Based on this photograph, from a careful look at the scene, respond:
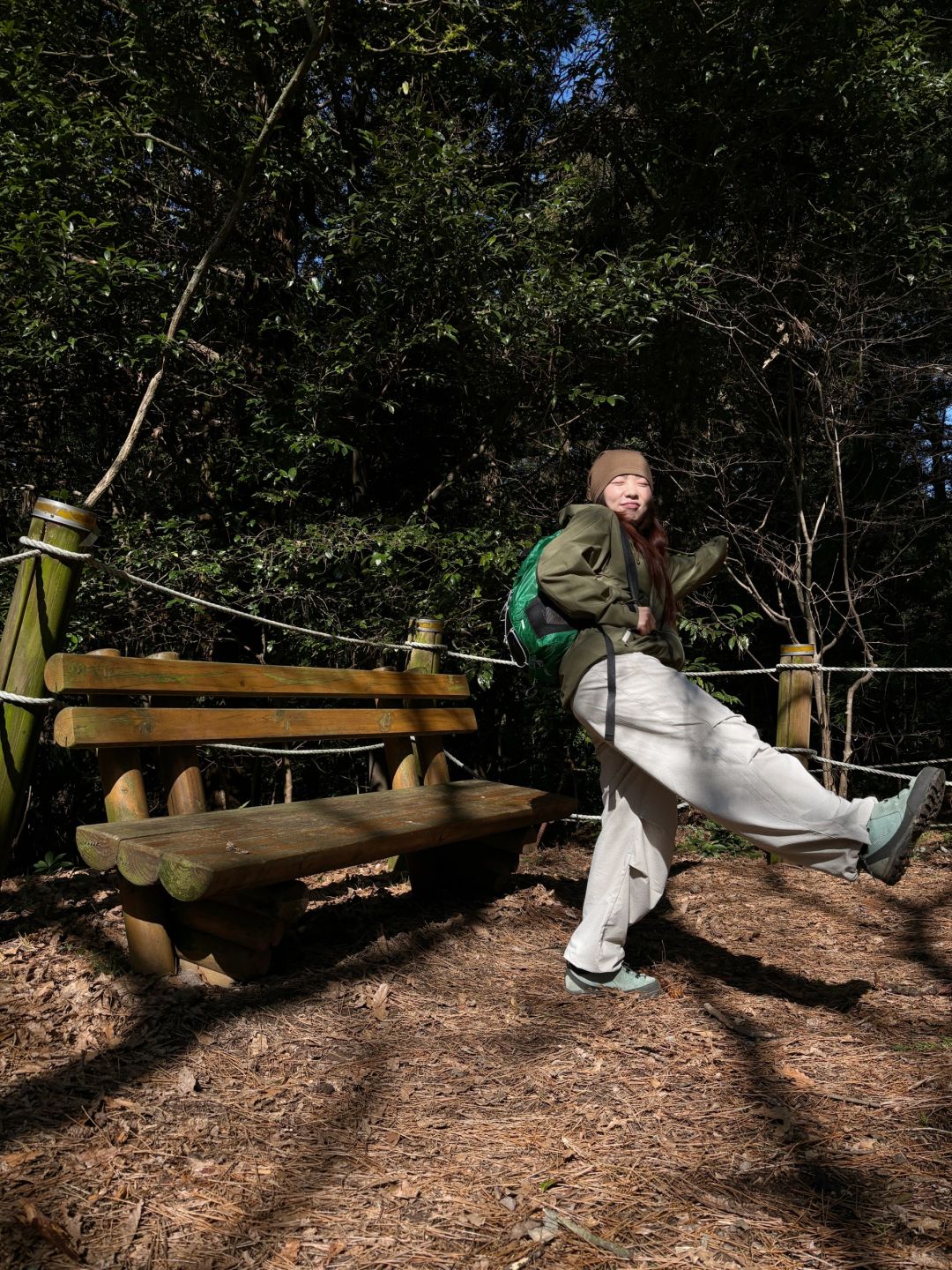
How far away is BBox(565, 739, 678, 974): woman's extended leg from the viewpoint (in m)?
2.97

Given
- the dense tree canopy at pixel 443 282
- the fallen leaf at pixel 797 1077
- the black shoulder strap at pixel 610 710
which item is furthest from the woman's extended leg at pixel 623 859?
the dense tree canopy at pixel 443 282

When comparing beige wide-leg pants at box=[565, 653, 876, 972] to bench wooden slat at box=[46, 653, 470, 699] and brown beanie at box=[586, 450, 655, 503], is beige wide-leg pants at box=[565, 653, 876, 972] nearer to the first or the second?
brown beanie at box=[586, 450, 655, 503]

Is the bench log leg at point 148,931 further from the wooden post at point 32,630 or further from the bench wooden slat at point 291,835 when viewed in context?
the wooden post at point 32,630

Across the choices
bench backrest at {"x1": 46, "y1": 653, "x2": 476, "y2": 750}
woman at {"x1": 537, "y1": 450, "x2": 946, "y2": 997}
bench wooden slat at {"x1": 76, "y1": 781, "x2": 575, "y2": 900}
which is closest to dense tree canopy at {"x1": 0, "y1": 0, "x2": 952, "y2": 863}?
bench backrest at {"x1": 46, "y1": 653, "x2": 476, "y2": 750}

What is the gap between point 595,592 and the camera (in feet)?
9.58

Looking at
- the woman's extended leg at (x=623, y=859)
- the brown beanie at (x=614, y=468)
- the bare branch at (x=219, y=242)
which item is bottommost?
the woman's extended leg at (x=623, y=859)

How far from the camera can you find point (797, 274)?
743 centimetres

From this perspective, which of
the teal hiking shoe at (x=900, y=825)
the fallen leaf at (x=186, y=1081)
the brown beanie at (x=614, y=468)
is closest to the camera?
the fallen leaf at (x=186, y=1081)

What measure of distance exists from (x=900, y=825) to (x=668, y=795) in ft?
2.45

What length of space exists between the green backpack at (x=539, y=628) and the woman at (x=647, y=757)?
60mm

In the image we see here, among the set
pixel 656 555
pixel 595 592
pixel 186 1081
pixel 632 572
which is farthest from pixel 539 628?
pixel 186 1081

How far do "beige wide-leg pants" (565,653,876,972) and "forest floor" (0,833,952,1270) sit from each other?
1.23 ft

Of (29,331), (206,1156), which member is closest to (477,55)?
(29,331)

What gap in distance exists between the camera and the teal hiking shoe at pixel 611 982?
10.1ft
